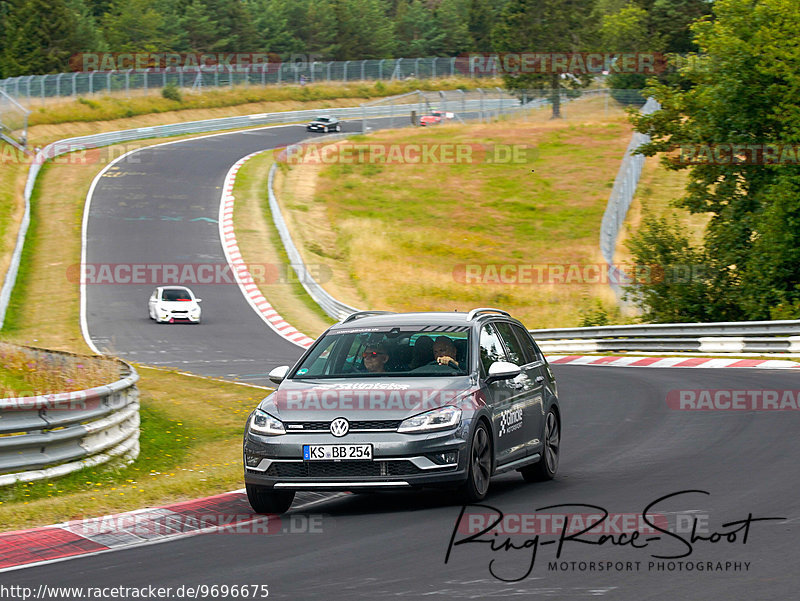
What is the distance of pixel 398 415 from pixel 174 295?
25280mm

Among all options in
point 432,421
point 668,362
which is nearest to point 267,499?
point 432,421

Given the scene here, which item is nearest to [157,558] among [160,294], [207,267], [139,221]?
[160,294]

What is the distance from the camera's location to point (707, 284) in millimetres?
31859

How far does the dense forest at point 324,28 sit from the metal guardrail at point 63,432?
71.9 metres

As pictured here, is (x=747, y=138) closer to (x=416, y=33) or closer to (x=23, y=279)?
(x=23, y=279)

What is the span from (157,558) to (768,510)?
14.5 ft

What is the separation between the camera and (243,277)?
3909 centimetres

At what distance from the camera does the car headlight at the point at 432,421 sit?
8828 mm

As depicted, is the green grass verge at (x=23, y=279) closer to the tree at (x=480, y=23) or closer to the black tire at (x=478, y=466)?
the black tire at (x=478, y=466)

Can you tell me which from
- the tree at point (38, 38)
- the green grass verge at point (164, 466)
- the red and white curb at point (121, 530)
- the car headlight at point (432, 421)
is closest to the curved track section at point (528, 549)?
the red and white curb at point (121, 530)

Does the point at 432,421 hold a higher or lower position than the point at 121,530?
higher

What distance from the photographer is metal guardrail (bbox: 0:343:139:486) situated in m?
10.3

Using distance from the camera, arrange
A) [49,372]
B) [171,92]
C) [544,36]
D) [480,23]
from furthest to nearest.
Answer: [480,23] → [544,36] → [171,92] → [49,372]

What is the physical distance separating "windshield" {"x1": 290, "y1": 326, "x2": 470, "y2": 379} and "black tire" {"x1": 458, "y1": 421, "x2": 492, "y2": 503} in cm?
61
